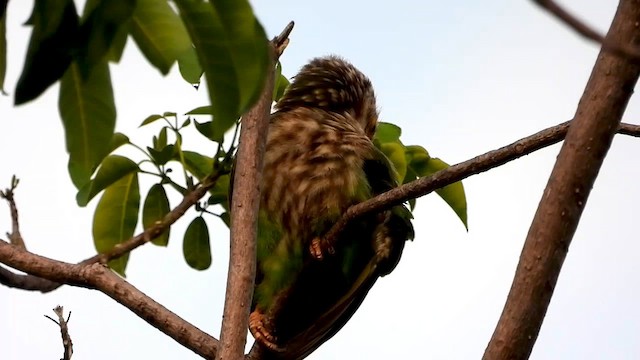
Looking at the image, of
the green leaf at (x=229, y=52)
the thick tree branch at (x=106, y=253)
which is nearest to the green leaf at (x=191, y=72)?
the thick tree branch at (x=106, y=253)

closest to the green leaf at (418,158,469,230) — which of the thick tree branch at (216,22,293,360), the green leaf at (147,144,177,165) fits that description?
the thick tree branch at (216,22,293,360)

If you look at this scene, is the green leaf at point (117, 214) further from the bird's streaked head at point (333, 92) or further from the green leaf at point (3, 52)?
the green leaf at point (3, 52)

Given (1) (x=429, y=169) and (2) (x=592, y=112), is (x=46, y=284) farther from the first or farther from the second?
(2) (x=592, y=112)

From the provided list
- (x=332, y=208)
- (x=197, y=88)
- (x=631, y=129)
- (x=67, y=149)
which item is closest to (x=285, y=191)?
(x=332, y=208)

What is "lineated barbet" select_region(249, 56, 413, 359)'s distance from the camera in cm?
323

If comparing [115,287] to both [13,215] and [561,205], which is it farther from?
[561,205]

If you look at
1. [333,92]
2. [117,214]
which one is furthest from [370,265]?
[333,92]

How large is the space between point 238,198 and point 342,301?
836 mm

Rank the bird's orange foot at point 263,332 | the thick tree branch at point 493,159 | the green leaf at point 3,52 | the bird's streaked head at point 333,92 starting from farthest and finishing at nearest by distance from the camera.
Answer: the bird's streaked head at point 333,92 → the bird's orange foot at point 263,332 → the thick tree branch at point 493,159 → the green leaf at point 3,52

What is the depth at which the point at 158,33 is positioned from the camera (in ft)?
5.49

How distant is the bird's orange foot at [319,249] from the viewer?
309cm

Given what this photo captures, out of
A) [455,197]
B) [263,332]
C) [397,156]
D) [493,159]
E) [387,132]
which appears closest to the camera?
[493,159]

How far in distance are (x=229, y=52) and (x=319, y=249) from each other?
1.78m

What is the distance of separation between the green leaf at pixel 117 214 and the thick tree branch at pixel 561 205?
1733 millimetres
